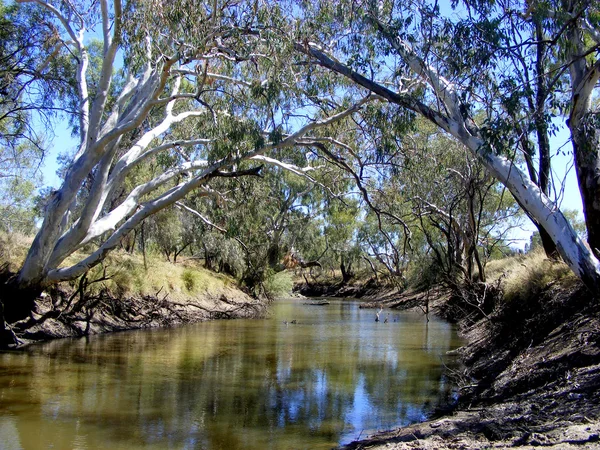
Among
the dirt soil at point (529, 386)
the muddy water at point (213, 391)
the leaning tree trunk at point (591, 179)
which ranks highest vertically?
the leaning tree trunk at point (591, 179)

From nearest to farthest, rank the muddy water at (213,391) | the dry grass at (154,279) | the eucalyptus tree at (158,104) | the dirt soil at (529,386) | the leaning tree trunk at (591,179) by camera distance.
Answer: the dirt soil at (529,386)
the muddy water at (213,391)
the leaning tree trunk at (591,179)
the eucalyptus tree at (158,104)
the dry grass at (154,279)

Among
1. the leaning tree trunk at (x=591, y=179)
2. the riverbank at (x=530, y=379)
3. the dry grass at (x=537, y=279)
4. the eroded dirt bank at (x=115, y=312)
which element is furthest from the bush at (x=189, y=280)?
the leaning tree trunk at (x=591, y=179)

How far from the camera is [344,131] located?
1201 centimetres

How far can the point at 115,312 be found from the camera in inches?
553

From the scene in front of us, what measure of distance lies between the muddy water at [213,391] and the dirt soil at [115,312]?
63 cm

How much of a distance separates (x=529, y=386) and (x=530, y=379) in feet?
0.44

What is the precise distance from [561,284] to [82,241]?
7873 millimetres

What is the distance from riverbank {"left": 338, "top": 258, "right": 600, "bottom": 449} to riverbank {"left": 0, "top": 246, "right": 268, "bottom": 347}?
26.5 feet

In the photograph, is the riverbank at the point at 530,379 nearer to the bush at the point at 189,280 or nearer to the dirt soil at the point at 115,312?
the dirt soil at the point at 115,312

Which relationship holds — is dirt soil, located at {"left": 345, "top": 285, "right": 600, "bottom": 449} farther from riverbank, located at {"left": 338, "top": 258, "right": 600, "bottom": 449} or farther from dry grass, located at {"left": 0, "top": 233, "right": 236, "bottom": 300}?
dry grass, located at {"left": 0, "top": 233, "right": 236, "bottom": 300}

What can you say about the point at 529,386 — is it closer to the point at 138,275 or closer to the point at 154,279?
the point at 138,275

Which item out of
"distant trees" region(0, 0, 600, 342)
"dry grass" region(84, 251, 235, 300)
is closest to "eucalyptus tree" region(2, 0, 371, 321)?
"distant trees" region(0, 0, 600, 342)

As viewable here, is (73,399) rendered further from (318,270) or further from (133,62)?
(318,270)

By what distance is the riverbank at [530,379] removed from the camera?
3.90 m
